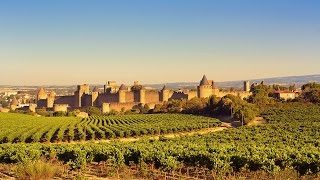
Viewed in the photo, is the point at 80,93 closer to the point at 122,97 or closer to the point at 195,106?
the point at 122,97

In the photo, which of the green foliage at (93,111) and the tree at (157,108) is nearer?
the tree at (157,108)

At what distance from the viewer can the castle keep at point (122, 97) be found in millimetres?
73438

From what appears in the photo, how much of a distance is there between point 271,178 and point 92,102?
71586mm

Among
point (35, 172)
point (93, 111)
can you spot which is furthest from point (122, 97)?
point (35, 172)

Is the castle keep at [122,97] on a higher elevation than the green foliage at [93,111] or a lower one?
higher

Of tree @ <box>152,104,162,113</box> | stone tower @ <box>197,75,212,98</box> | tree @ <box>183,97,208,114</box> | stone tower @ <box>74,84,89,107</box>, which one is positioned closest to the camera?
tree @ <box>183,97,208,114</box>

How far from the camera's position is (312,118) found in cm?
4147

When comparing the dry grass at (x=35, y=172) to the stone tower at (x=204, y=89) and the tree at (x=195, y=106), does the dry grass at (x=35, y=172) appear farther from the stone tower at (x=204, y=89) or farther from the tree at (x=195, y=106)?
the stone tower at (x=204, y=89)

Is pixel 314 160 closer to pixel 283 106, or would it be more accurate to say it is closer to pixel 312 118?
pixel 312 118

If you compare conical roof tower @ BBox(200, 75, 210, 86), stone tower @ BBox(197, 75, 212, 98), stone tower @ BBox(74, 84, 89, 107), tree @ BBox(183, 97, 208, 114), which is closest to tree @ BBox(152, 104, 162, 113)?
tree @ BBox(183, 97, 208, 114)

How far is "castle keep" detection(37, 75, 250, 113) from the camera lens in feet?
241

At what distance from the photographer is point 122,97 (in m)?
79.1

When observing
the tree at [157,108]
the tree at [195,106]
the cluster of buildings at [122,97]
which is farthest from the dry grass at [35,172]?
the cluster of buildings at [122,97]

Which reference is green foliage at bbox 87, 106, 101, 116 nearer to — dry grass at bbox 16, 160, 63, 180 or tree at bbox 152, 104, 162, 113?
tree at bbox 152, 104, 162, 113
